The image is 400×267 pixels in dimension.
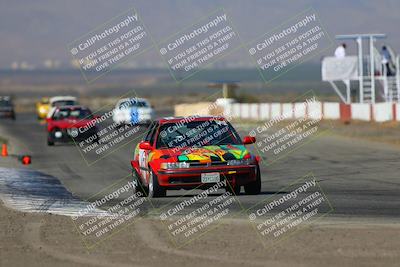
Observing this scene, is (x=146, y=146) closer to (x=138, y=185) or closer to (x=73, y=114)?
(x=138, y=185)

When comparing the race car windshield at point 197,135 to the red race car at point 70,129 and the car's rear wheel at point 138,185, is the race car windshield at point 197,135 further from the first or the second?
the red race car at point 70,129

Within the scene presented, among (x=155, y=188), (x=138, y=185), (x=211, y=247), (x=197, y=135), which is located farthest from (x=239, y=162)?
(x=211, y=247)

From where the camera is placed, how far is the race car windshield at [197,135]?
17.8 m

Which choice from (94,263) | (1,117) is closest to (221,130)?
(94,263)

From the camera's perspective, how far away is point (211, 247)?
11.5 meters

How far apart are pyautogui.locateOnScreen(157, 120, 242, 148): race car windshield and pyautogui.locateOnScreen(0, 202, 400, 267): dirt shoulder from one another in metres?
4.60

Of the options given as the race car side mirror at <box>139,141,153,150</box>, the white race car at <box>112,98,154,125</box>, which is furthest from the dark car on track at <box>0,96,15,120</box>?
the race car side mirror at <box>139,141,153,150</box>

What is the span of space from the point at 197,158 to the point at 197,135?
686mm

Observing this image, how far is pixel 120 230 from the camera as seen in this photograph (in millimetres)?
12789

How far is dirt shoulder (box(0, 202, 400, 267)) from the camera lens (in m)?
10.6

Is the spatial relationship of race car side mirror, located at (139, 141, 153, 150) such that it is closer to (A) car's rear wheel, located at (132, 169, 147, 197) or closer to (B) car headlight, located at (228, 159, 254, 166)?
(A) car's rear wheel, located at (132, 169, 147, 197)

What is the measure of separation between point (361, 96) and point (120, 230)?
1528 inches

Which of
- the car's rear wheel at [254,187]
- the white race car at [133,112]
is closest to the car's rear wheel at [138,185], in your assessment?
the car's rear wheel at [254,187]

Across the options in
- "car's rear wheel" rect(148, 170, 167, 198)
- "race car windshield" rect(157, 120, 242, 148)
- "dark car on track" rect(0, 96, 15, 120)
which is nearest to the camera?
"car's rear wheel" rect(148, 170, 167, 198)
